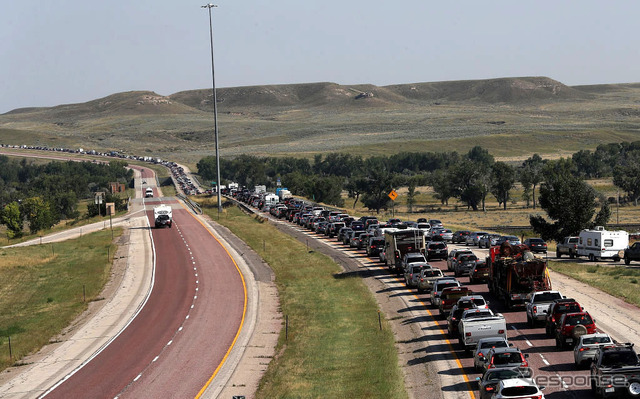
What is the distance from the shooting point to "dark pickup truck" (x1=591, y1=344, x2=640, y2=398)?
23297mm

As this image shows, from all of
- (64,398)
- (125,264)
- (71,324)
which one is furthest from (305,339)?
(125,264)

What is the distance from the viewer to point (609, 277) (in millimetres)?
51000

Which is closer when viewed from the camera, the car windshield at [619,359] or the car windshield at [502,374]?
the car windshield at [502,374]

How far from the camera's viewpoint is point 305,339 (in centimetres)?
3834

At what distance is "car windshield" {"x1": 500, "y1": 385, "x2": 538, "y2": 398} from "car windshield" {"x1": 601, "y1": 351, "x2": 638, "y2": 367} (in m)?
3.33

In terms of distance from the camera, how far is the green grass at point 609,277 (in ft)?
147

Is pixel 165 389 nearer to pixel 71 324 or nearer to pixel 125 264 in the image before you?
pixel 71 324

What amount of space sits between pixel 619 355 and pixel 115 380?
18.7 meters

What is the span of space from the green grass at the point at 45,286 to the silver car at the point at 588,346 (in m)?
24.3

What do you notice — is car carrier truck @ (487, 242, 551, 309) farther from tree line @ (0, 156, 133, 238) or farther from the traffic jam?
tree line @ (0, 156, 133, 238)

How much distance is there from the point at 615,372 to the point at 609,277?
28.8 metres

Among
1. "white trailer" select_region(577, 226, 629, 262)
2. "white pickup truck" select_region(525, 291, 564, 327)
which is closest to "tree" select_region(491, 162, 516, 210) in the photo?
"white trailer" select_region(577, 226, 629, 262)

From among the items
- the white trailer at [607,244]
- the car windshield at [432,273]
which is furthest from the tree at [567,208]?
the car windshield at [432,273]

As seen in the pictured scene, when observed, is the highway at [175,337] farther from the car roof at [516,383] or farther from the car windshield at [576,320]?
the car windshield at [576,320]
